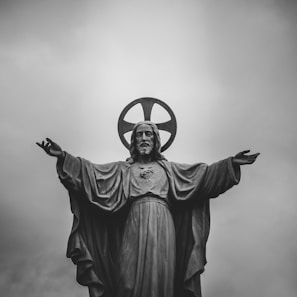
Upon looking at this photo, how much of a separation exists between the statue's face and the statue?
0.08ft

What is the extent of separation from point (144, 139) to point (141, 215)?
2214 millimetres

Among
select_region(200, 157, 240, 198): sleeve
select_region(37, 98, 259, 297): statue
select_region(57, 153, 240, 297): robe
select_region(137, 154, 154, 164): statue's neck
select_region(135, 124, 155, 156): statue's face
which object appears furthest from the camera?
select_region(137, 154, 154, 164): statue's neck

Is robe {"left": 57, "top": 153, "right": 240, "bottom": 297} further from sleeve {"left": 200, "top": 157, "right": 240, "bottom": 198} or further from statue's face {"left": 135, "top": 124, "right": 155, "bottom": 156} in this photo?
statue's face {"left": 135, "top": 124, "right": 155, "bottom": 156}

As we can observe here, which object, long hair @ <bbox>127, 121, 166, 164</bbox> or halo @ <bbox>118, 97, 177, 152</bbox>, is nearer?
long hair @ <bbox>127, 121, 166, 164</bbox>

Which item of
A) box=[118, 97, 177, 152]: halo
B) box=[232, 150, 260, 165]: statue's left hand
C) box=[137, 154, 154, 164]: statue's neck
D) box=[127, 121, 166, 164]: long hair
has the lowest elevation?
box=[232, 150, 260, 165]: statue's left hand

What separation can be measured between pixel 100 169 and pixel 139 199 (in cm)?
142

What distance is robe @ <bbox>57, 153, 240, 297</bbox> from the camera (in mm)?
17875

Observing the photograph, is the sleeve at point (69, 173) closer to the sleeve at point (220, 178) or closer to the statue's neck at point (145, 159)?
the statue's neck at point (145, 159)

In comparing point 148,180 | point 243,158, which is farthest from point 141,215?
point 243,158

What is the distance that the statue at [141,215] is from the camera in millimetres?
17484

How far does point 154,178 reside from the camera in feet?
61.3

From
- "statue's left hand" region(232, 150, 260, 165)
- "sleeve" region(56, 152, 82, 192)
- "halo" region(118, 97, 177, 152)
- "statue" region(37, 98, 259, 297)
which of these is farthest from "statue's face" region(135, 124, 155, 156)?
"statue's left hand" region(232, 150, 260, 165)

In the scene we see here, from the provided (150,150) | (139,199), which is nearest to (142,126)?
(150,150)

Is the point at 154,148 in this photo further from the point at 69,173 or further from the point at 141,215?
the point at 69,173
